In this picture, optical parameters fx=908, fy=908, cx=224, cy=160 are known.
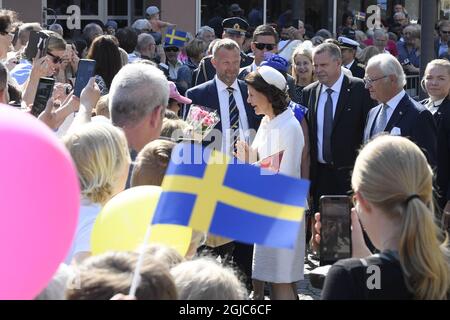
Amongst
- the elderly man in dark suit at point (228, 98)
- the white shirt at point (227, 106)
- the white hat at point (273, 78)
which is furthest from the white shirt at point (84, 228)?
the white shirt at point (227, 106)

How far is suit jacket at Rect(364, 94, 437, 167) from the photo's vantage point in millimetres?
6297

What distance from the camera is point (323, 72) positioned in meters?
7.60

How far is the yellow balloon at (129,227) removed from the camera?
10.3 feet

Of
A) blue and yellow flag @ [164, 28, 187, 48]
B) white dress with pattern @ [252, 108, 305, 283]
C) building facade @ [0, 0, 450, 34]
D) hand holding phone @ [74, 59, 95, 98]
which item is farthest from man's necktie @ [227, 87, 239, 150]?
building facade @ [0, 0, 450, 34]

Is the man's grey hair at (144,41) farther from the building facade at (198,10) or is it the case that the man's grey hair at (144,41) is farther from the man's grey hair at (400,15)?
the man's grey hair at (400,15)

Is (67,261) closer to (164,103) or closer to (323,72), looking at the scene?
(164,103)

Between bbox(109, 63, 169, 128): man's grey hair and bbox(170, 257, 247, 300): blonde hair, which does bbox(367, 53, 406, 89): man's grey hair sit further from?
bbox(170, 257, 247, 300): blonde hair

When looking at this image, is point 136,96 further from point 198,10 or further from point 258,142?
point 198,10

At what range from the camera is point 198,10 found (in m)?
17.7

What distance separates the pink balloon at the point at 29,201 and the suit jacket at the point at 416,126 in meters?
4.31

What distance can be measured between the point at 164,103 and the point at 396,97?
2727mm

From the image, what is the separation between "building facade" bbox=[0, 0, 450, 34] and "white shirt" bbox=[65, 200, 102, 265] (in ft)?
38.8

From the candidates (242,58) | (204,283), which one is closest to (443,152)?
(242,58)
